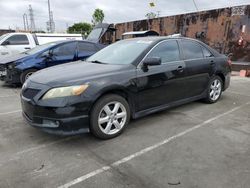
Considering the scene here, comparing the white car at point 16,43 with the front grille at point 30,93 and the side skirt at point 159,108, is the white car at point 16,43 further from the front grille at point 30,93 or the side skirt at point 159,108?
the side skirt at point 159,108

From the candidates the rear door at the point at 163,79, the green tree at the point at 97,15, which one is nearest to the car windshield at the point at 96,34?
the rear door at the point at 163,79

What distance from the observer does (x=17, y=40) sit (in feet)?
37.2

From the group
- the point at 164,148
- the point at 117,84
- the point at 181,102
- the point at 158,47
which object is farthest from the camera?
the point at 181,102

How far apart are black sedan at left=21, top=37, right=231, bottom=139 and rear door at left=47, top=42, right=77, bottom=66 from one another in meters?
3.35

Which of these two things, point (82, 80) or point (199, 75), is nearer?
point (82, 80)

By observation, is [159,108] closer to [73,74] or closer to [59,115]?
[73,74]

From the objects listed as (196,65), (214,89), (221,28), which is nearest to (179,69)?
(196,65)

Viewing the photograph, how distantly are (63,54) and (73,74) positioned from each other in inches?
184

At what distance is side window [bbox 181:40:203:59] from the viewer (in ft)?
17.1

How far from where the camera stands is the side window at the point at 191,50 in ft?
17.1

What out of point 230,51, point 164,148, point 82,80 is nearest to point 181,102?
point 164,148

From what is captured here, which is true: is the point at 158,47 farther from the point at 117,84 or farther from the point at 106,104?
the point at 106,104

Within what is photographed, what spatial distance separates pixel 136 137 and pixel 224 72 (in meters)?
3.13

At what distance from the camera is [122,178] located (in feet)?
9.71
